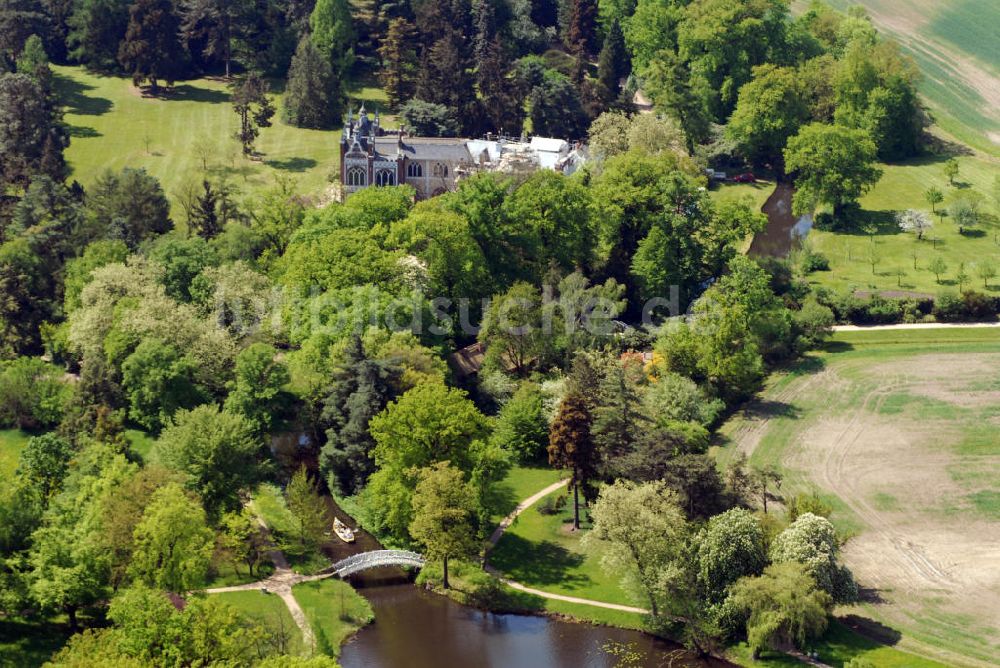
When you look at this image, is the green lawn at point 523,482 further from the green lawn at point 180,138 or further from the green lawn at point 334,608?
the green lawn at point 180,138

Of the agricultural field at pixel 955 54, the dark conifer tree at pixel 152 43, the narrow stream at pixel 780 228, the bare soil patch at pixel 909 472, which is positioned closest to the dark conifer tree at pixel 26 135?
the dark conifer tree at pixel 152 43

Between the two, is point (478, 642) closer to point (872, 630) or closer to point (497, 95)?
point (872, 630)

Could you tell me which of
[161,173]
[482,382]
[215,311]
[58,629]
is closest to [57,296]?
[215,311]

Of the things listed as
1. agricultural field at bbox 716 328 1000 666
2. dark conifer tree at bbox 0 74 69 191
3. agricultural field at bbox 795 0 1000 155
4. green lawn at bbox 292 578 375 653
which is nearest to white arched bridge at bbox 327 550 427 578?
green lawn at bbox 292 578 375 653

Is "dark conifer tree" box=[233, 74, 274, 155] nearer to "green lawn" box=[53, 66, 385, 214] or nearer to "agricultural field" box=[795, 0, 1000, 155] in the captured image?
"green lawn" box=[53, 66, 385, 214]

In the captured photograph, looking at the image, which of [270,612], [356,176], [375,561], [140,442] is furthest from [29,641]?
[356,176]
